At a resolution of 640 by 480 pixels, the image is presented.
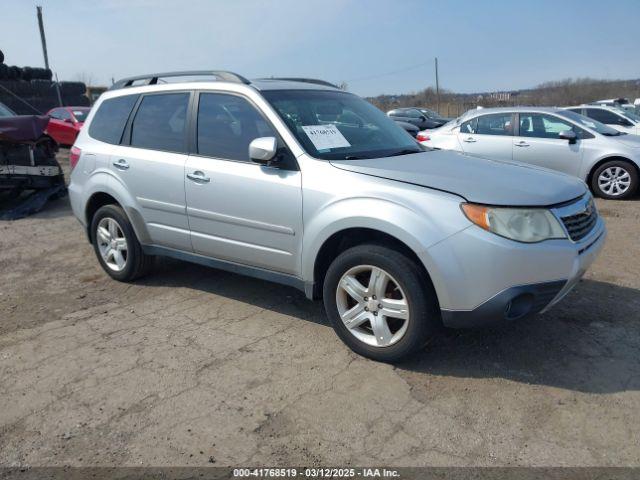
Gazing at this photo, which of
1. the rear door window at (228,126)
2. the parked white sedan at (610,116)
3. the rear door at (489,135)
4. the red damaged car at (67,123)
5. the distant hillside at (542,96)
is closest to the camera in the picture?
the rear door window at (228,126)

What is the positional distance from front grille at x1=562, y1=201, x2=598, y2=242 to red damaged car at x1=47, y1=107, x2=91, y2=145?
15.7m

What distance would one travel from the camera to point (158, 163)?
4500mm

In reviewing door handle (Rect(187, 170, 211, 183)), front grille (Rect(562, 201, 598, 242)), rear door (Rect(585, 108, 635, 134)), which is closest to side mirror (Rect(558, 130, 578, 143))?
rear door (Rect(585, 108, 635, 134))

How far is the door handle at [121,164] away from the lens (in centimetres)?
476

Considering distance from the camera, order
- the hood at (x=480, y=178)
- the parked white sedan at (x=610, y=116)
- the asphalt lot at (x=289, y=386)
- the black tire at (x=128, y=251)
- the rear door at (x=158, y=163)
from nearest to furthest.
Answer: the asphalt lot at (x=289, y=386)
the hood at (x=480, y=178)
the rear door at (x=158, y=163)
the black tire at (x=128, y=251)
the parked white sedan at (x=610, y=116)

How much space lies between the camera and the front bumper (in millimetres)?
3016

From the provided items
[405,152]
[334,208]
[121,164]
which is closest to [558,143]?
[405,152]

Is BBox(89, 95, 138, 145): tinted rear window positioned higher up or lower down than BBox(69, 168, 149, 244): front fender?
higher up

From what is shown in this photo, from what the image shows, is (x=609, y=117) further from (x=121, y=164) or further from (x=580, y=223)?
(x=121, y=164)

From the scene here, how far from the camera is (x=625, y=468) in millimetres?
2504

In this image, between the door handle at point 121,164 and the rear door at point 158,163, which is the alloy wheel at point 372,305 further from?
the door handle at point 121,164

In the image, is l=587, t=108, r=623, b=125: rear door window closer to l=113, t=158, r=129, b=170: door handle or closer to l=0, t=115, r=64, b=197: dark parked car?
l=113, t=158, r=129, b=170: door handle

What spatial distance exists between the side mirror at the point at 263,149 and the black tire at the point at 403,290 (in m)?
0.82

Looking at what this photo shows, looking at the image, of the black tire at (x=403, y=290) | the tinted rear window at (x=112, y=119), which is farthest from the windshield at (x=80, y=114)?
the black tire at (x=403, y=290)
